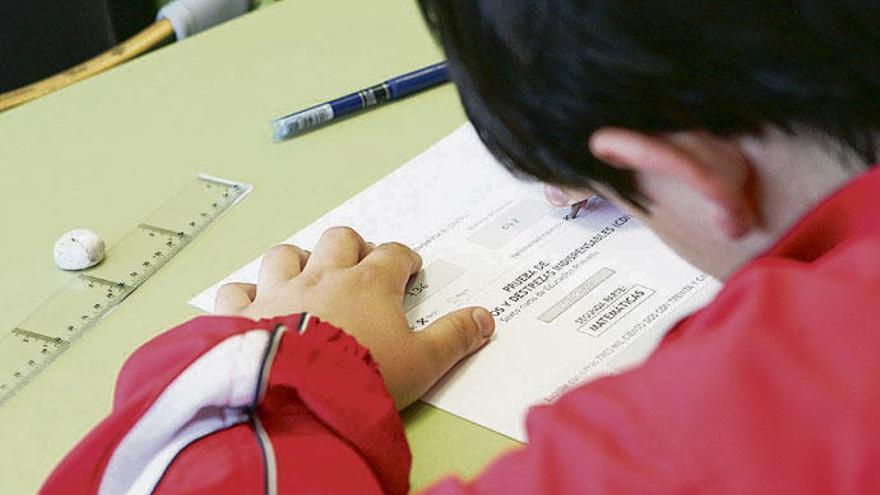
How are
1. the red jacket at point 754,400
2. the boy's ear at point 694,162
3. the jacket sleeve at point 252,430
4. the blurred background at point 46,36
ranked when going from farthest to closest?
the blurred background at point 46,36 → the jacket sleeve at point 252,430 → the boy's ear at point 694,162 → the red jacket at point 754,400

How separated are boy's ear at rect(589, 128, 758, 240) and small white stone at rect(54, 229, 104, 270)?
528 millimetres

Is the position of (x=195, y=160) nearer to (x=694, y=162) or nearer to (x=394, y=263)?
(x=394, y=263)

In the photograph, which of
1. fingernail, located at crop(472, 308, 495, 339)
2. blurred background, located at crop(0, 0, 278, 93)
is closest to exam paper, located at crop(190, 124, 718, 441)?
fingernail, located at crop(472, 308, 495, 339)

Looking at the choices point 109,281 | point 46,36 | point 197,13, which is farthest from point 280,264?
point 46,36

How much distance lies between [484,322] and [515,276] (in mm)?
71

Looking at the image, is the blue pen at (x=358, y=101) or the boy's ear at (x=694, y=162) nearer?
the boy's ear at (x=694, y=162)

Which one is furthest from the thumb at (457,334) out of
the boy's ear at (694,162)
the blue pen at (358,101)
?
the blue pen at (358,101)

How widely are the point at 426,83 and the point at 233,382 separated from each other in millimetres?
477

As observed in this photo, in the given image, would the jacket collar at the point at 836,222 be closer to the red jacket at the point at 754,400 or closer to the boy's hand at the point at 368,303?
the red jacket at the point at 754,400

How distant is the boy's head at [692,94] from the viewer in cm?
48

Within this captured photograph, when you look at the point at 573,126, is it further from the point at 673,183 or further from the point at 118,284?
the point at 118,284

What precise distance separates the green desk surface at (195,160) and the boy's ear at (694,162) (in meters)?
0.21

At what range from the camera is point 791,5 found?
47 centimetres

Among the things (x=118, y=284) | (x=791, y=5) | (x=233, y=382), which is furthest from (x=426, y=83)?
(x=791, y=5)
